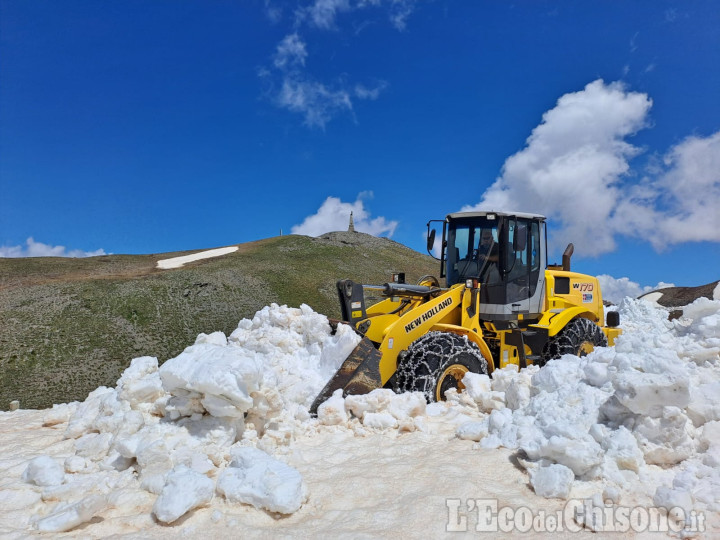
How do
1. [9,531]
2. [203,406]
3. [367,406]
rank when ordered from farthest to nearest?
[367,406] < [203,406] < [9,531]

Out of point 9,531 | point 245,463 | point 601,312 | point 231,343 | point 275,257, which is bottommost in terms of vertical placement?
point 9,531

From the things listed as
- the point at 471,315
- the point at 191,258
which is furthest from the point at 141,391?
the point at 191,258

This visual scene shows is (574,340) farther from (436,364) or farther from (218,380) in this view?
(218,380)

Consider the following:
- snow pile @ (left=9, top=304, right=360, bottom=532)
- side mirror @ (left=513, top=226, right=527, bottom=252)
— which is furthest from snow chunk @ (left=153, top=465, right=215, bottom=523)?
side mirror @ (left=513, top=226, right=527, bottom=252)

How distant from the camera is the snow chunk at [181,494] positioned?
335 cm

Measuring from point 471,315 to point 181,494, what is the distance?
5000 mm

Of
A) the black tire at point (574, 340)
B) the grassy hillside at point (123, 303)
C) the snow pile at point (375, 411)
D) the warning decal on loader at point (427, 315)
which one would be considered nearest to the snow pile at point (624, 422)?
the snow pile at point (375, 411)

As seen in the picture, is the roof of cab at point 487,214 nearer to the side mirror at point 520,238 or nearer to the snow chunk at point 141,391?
the side mirror at point 520,238

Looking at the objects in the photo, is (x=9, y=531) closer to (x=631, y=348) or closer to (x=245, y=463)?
(x=245, y=463)

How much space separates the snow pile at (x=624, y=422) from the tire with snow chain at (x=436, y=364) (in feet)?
2.96

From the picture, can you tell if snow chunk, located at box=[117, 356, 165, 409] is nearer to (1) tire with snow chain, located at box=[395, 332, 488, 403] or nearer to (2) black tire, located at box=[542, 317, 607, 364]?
(1) tire with snow chain, located at box=[395, 332, 488, 403]

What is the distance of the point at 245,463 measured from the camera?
3863mm

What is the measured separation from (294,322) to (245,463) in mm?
2884

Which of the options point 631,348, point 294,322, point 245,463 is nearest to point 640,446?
point 631,348
